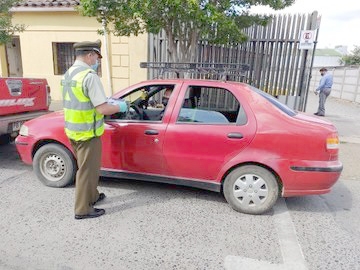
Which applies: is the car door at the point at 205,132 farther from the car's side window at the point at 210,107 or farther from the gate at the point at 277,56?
the gate at the point at 277,56

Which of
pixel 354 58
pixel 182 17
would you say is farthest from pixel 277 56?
pixel 354 58

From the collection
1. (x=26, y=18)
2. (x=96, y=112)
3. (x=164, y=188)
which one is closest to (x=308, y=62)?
(x=164, y=188)

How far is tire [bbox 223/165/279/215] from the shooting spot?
3.29 metres

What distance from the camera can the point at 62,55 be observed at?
10.1 metres

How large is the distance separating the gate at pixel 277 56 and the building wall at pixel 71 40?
4.79ft

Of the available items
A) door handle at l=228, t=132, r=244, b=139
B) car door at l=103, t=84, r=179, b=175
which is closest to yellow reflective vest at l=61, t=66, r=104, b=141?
car door at l=103, t=84, r=179, b=175

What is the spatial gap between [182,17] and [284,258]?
13.9 feet

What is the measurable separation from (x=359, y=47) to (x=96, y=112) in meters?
33.5

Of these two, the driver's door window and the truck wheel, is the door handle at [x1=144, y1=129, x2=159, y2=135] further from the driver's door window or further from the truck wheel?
the truck wheel

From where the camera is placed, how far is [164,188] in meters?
4.02

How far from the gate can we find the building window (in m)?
3.72

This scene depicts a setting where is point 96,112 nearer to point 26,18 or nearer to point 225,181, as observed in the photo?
point 225,181

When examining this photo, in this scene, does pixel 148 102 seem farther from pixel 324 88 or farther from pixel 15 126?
pixel 324 88

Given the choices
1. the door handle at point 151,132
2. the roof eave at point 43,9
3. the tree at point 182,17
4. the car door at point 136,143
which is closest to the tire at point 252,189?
the car door at point 136,143
